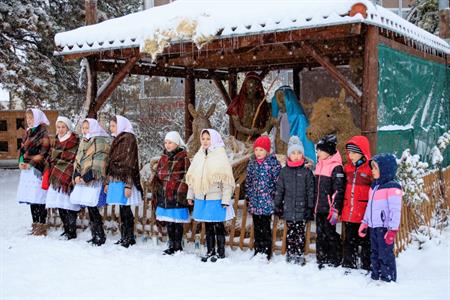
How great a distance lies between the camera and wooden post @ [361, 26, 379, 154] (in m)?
6.11

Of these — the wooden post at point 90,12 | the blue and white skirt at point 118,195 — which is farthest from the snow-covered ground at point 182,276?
the wooden post at point 90,12

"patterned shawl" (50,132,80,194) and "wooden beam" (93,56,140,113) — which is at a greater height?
"wooden beam" (93,56,140,113)

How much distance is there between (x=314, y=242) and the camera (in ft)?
22.2

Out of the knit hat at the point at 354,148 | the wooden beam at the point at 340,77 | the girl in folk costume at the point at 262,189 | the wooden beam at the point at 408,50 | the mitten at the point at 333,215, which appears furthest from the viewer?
the wooden beam at the point at 408,50

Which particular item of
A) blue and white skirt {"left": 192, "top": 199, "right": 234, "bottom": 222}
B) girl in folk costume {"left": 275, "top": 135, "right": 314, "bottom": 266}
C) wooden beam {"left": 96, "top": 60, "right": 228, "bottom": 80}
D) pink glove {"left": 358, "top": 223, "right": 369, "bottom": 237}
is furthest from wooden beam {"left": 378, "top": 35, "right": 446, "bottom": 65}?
wooden beam {"left": 96, "top": 60, "right": 228, "bottom": 80}

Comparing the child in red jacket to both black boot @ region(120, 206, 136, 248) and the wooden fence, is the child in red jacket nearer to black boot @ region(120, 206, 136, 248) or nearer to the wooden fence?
the wooden fence

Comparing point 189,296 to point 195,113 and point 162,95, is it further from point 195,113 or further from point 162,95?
point 162,95

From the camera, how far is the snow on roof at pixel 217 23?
5934mm

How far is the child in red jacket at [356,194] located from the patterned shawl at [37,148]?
4795mm

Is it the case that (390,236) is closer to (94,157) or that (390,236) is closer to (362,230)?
(362,230)

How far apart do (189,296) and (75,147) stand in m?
3.68

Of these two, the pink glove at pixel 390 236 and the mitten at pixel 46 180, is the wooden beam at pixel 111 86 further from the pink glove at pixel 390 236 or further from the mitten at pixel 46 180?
the pink glove at pixel 390 236

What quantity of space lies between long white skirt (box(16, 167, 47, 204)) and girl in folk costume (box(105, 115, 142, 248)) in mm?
1425

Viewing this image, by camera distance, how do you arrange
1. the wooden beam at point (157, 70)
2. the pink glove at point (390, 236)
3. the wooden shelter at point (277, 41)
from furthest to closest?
the wooden beam at point (157, 70), the wooden shelter at point (277, 41), the pink glove at point (390, 236)
